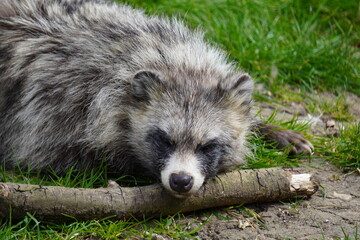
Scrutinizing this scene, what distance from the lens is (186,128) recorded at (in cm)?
531

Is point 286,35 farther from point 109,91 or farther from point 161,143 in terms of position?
point 161,143

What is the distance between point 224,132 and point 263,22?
13.5 feet

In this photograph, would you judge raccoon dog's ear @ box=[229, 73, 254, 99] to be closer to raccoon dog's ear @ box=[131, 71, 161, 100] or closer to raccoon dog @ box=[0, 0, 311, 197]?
raccoon dog @ box=[0, 0, 311, 197]

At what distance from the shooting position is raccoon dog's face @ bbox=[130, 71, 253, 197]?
17.2ft

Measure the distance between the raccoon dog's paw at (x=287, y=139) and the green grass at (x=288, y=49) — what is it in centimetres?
15

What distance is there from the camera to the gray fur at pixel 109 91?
5.55 metres

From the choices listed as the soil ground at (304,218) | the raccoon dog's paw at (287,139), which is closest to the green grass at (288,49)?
the raccoon dog's paw at (287,139)

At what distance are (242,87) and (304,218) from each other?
1.39 meters

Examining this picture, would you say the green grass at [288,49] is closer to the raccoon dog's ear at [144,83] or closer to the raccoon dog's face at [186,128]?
the raccoon dog's face at [186,128]

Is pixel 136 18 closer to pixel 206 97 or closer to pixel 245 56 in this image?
pixel 206 97

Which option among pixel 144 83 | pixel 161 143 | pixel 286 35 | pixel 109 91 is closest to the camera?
pixel 161 143

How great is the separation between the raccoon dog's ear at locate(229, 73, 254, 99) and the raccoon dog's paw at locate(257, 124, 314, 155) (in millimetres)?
1103

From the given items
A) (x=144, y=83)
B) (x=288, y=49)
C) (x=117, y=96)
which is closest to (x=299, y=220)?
(x=144, y=83)

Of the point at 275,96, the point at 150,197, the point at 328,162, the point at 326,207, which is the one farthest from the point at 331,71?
the point at 150,197
